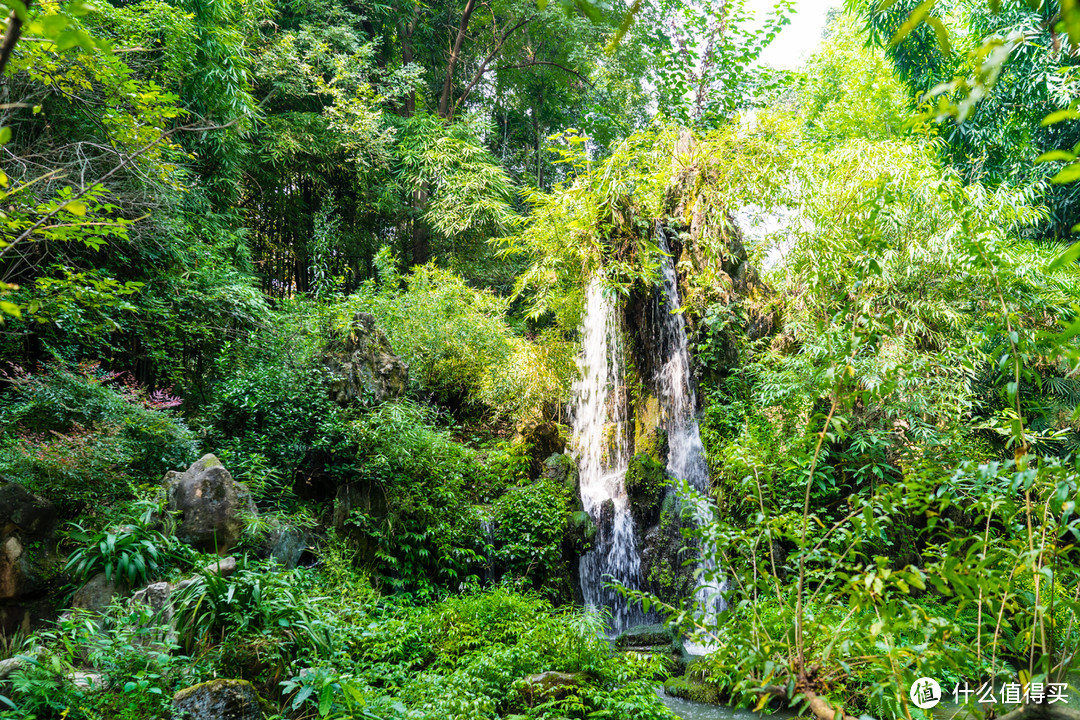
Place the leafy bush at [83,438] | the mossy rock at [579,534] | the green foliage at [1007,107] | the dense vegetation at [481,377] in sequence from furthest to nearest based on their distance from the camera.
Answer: the green foliage at [1007,107] < the mossy rock at [579,534] < the leafy bush at [83,438] < the dense vegetation at [481,377]

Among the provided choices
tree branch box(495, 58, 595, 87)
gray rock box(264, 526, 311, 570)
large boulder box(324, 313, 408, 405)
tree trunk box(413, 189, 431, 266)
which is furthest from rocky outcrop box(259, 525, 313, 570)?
tree branch box(495, 58, 595, 87)

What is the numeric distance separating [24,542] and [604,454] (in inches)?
231

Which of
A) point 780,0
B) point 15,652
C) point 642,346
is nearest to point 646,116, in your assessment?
point 780,0

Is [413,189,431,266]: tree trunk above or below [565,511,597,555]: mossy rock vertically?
above

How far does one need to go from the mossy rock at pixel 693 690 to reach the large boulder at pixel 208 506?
3468 mm

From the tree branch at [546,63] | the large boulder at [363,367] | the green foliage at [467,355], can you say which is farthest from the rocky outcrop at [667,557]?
the tree branch at [546,63]

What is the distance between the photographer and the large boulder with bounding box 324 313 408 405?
6345mm

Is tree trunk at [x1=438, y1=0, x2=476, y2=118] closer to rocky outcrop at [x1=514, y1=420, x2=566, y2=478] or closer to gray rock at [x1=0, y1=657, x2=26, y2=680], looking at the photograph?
rocky outcrop at [x1=514, y1=420, x2=566, y2=478]

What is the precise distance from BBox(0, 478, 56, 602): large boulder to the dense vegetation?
0.03 meters

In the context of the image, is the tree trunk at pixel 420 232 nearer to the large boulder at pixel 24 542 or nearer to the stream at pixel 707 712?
the large boulder at pixel 24 542

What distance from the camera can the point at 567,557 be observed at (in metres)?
6.74

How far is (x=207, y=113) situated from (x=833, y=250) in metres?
7.78

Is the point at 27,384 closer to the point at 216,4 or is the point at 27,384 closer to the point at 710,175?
the point at 216,4

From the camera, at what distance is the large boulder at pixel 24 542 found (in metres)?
3.94
